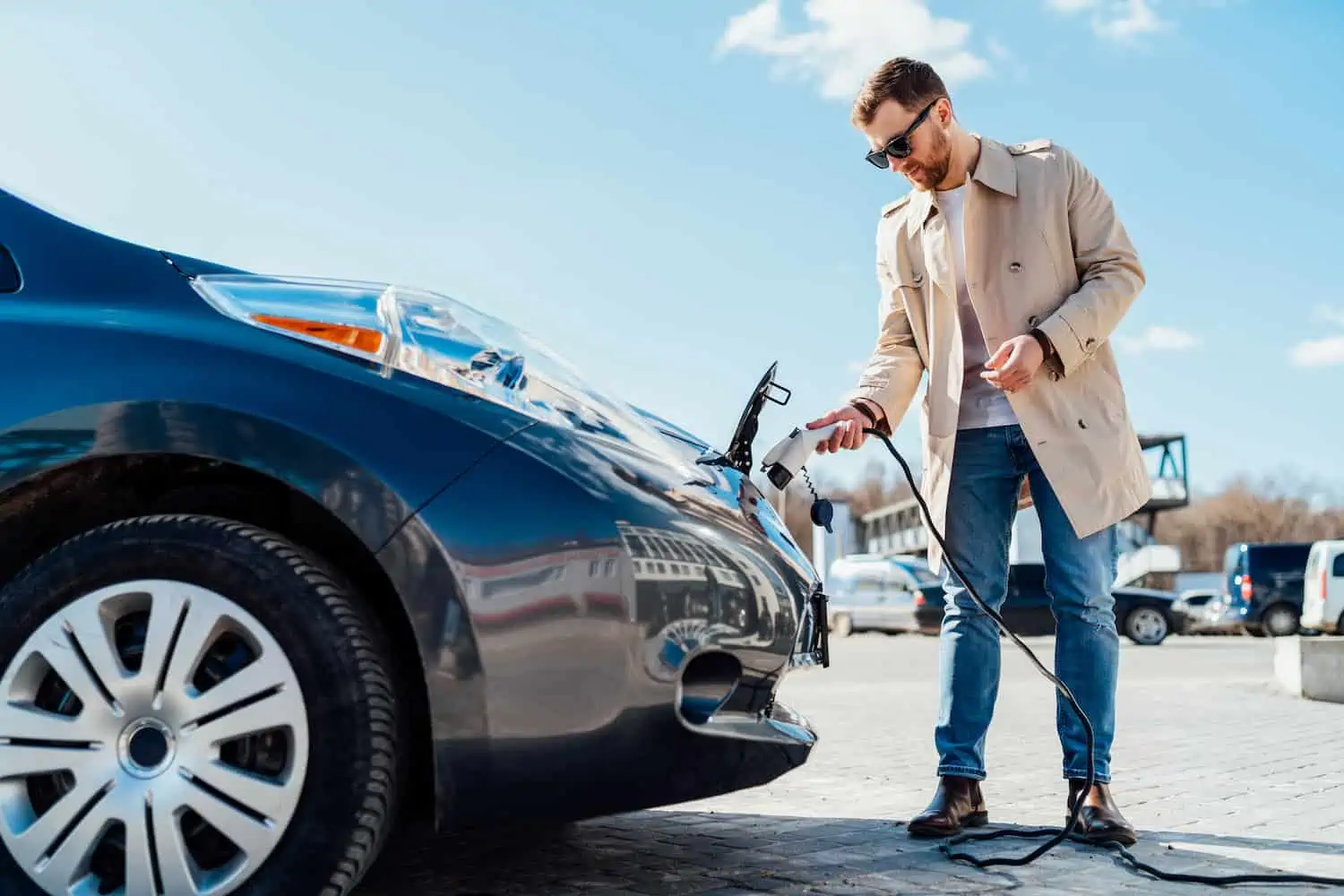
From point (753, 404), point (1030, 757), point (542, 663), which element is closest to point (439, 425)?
point (542, 663)

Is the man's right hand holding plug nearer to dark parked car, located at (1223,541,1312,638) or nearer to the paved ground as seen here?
the paved ground

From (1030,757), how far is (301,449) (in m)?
3.70

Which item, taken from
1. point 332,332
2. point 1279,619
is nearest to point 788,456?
point 332,332

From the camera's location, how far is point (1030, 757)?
5.00m

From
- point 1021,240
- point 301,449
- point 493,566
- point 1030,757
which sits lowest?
point 1030,757

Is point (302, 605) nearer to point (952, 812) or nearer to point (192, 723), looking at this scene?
point (192, 723)

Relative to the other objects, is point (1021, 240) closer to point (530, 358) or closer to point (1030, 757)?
point (530, 358)

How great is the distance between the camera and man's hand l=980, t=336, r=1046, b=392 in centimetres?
316

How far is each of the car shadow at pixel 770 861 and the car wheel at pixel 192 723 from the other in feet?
1.51

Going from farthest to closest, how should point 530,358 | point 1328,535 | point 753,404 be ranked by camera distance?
1. point 1328,535
2. point 753,404
3. point 530,358

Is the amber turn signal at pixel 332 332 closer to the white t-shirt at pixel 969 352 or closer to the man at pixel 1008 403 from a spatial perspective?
the man at pixel 1008 403

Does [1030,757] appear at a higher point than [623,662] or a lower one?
lower

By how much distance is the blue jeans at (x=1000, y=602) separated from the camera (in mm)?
3293

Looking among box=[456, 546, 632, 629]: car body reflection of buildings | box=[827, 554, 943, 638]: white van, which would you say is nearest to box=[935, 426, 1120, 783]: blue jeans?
box=[456, 546, 632, 629]: car body reflection of buildings
